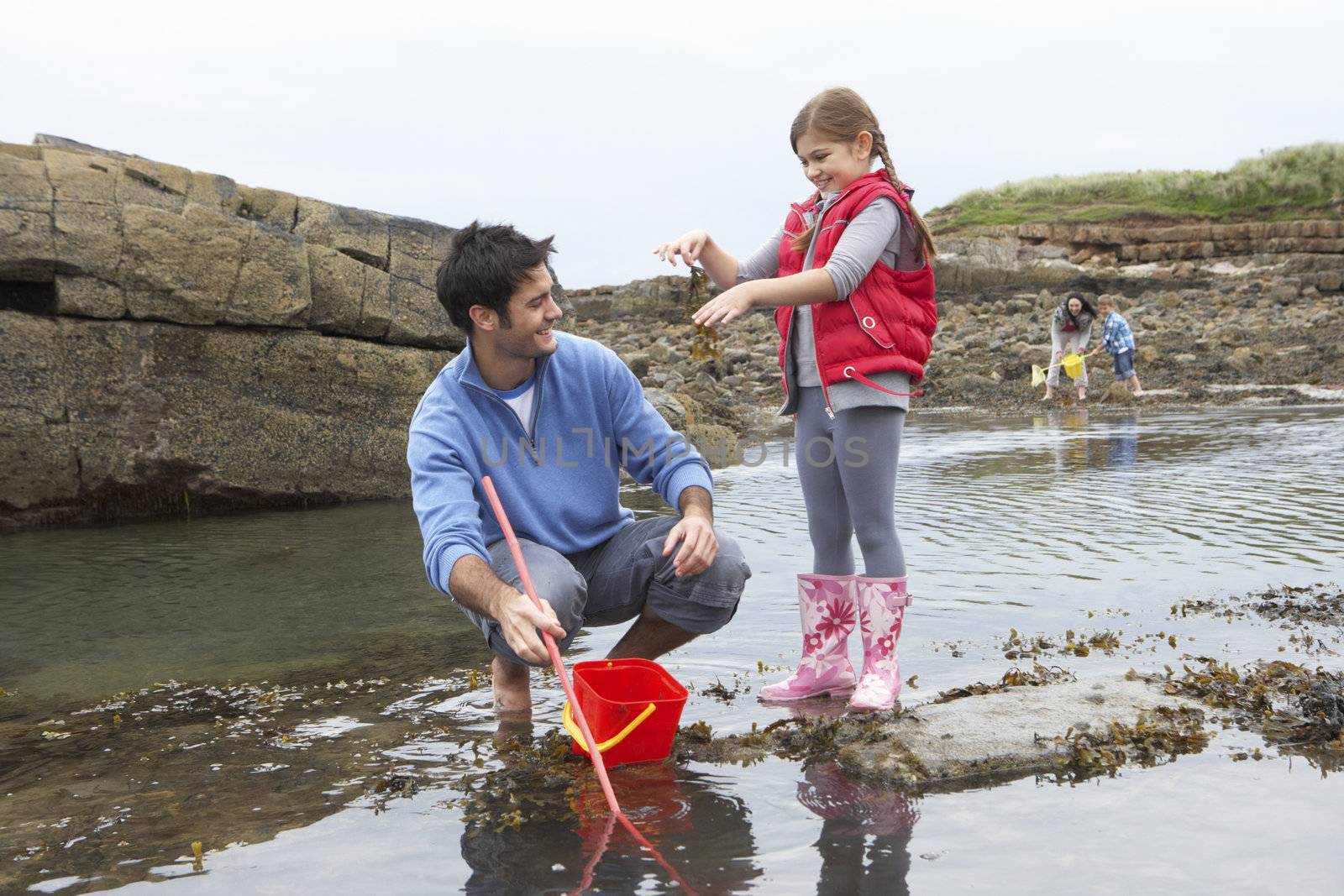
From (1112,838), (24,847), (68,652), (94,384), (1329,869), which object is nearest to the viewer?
(1329,869)

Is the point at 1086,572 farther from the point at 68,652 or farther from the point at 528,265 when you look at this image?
the point at 68,652

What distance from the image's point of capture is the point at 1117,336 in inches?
637

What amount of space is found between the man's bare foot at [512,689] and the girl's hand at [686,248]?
1323 millimetres

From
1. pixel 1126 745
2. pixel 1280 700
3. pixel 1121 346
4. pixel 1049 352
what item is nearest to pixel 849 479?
pixel 1126 745

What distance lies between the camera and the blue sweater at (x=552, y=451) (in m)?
3.40

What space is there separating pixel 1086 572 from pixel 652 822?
3.24 meters

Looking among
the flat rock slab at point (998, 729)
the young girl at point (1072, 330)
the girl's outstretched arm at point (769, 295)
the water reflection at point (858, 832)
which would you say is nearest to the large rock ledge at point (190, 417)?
the girl's outstretched arm at point (769, 295)

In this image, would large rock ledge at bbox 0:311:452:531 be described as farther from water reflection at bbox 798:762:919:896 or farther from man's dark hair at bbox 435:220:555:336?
water reflection at bbox 798:762:919:896

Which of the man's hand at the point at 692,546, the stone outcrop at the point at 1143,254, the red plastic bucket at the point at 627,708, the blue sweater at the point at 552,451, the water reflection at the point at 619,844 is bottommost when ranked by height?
the water reflection at the point at 619,844

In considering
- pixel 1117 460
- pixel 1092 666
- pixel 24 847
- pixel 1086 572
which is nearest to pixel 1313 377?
pixel 1117 460

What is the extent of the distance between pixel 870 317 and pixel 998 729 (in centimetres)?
121

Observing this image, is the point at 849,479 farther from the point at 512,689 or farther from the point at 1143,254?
the point at 1143,254

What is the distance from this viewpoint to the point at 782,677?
397 cm

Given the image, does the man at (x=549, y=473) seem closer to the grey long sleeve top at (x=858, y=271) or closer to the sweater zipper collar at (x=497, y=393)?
the sweater zipper collar at (x=497, y=393)
